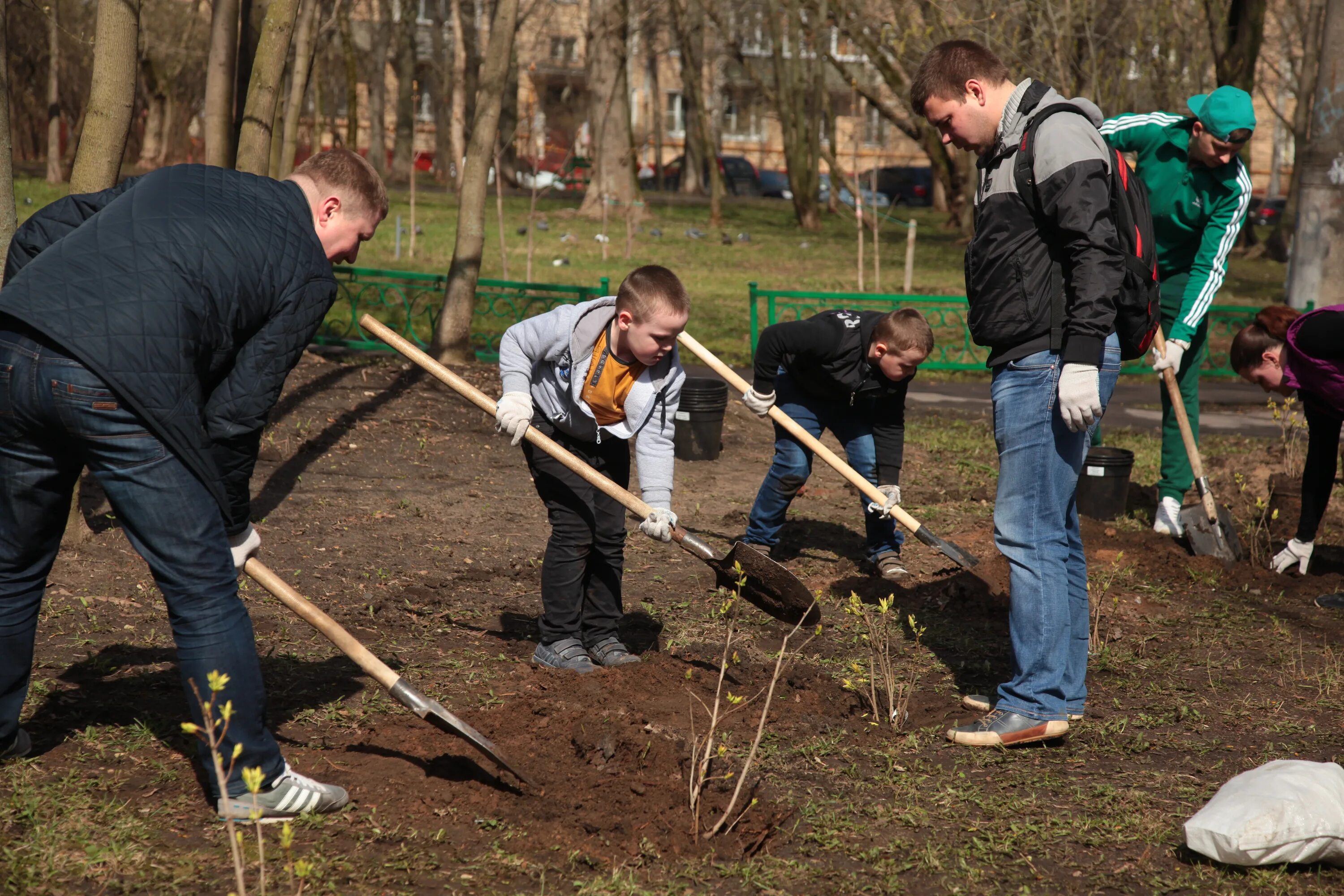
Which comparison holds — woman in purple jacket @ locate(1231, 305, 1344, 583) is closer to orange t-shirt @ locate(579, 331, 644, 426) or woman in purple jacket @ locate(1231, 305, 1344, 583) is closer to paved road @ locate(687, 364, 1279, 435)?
orange t-shirt @ locate(579, 331, 644, 426)

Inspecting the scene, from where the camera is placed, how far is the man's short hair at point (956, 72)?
134 inches

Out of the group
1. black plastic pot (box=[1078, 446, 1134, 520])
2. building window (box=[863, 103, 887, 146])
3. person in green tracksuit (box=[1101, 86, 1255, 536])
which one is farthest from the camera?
building window (box=[863, 103, 887, 146])

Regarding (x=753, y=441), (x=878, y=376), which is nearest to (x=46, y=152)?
(x=753, y=441)

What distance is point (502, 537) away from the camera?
19.2ft

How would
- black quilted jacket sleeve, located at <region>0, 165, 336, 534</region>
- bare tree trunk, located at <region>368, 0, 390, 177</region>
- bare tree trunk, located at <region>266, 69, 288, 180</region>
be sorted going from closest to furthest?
black quilted jacket sleeve, located at <region>0, 165, 336, 534</region> < bare tree trunk, located at <region>266, 69, 288, 180</region> < bare tree trunk, located at <region>368, 0, 390, 177</region>

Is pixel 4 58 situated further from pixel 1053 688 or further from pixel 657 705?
pixel 1053 688

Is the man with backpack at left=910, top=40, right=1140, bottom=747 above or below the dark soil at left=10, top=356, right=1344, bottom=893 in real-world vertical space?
above

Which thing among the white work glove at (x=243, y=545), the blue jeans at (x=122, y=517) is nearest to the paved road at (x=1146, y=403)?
the white work glove at (x=243, y=545)

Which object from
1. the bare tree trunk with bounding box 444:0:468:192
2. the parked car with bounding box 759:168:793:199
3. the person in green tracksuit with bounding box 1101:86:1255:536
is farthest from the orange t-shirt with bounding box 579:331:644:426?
the parked car with bounding box 759:168:793:199

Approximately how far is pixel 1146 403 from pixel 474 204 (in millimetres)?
5972

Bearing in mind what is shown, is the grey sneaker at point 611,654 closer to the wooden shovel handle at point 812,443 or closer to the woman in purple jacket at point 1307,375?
the wooden shovel handle at point 812,443

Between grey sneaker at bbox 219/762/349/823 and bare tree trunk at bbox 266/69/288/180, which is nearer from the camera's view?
grey sneaker at bbox 219/762/349/823

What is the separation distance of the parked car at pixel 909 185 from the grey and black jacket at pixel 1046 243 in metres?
37.0

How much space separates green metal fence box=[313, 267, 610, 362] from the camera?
9680 mm
